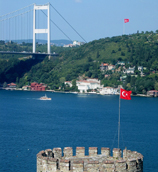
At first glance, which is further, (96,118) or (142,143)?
(96,118)

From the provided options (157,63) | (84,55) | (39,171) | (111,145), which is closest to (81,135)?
(111,145)

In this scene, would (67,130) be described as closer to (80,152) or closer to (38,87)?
(80,152)

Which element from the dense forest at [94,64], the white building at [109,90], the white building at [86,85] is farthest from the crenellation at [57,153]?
the white building at [86,85]

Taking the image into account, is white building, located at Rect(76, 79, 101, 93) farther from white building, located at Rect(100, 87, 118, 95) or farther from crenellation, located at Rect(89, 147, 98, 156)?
crenellation, located at Rect(89, 147, 98, 156)

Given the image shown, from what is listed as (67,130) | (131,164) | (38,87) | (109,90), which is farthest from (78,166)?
(38,87)

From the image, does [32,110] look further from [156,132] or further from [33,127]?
[156,132]

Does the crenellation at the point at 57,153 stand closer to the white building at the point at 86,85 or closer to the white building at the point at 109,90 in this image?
the white building at the point at 109,90
